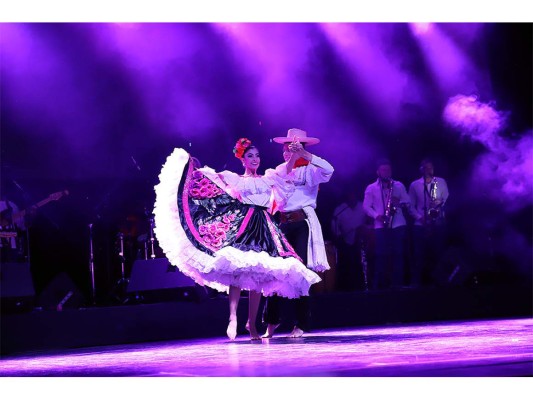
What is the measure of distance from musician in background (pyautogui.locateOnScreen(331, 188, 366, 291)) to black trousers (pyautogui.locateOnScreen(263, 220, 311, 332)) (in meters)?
3.73

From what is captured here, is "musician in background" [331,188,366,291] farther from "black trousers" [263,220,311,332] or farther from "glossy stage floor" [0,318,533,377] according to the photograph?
"black trousers" [263,220,311,332]

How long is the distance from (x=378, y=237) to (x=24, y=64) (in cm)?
457

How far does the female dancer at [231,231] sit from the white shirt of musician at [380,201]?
130 inches

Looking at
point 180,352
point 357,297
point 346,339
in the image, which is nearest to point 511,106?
point 357,297

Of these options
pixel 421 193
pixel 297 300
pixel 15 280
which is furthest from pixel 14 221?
pixel 421 193

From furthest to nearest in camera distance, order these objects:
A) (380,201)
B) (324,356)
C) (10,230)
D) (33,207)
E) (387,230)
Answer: (380,201) < (387,230) < (33,207) < (10,230) < (324,356)

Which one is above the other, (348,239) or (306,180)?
(306,180)

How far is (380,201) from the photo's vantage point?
10852 mm

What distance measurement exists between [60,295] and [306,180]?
356 cm

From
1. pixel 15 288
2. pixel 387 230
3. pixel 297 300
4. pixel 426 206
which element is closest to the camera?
pixel 297 300

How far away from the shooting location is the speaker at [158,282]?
9.45 meters

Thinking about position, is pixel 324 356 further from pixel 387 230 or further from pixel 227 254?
pixel 387 230

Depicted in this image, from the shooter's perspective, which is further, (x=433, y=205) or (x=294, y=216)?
(x=433, y=205)

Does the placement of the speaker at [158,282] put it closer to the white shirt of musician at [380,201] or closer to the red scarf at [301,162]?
the red scarf at [301,162]
